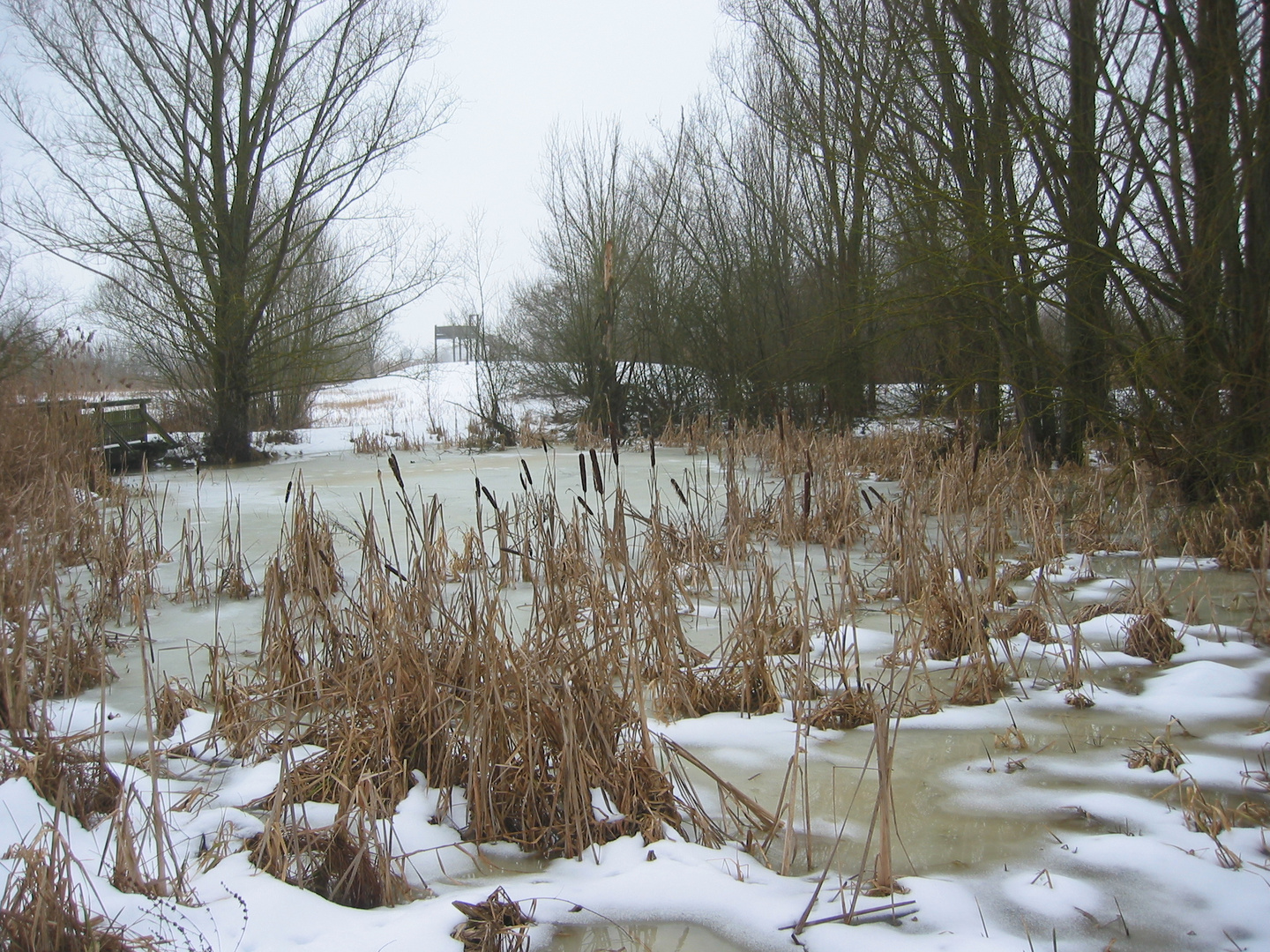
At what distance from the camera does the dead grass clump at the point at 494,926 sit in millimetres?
1663

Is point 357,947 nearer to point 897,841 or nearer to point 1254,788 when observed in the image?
point 897,841

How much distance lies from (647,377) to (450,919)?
40.0 feet

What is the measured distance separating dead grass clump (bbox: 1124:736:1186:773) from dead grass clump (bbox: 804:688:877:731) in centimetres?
71

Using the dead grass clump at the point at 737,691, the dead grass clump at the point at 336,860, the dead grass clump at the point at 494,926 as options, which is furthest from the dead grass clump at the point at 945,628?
the dead grass clump at the point at 336,860

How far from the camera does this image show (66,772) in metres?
1.95

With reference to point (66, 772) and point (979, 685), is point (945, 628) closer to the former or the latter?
point (979, 685)

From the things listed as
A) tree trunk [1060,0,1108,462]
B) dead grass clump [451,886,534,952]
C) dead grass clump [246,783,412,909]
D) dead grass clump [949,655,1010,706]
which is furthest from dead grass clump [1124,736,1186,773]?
tree trunk [1060,0,1108,462]

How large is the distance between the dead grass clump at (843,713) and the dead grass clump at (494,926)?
1246mm

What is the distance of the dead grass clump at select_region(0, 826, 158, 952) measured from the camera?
1.40 m

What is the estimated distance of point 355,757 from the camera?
7.34ft

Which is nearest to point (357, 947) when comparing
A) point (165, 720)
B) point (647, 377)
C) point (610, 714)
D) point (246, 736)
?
point (610, 714)

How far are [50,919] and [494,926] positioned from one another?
747mm

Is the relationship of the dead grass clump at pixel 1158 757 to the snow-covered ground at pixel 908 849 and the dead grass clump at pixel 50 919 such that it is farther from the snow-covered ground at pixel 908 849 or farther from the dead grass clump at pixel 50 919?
the dead grass clump at pixel 50 919

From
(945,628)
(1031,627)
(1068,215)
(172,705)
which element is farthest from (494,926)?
(1068,215)
